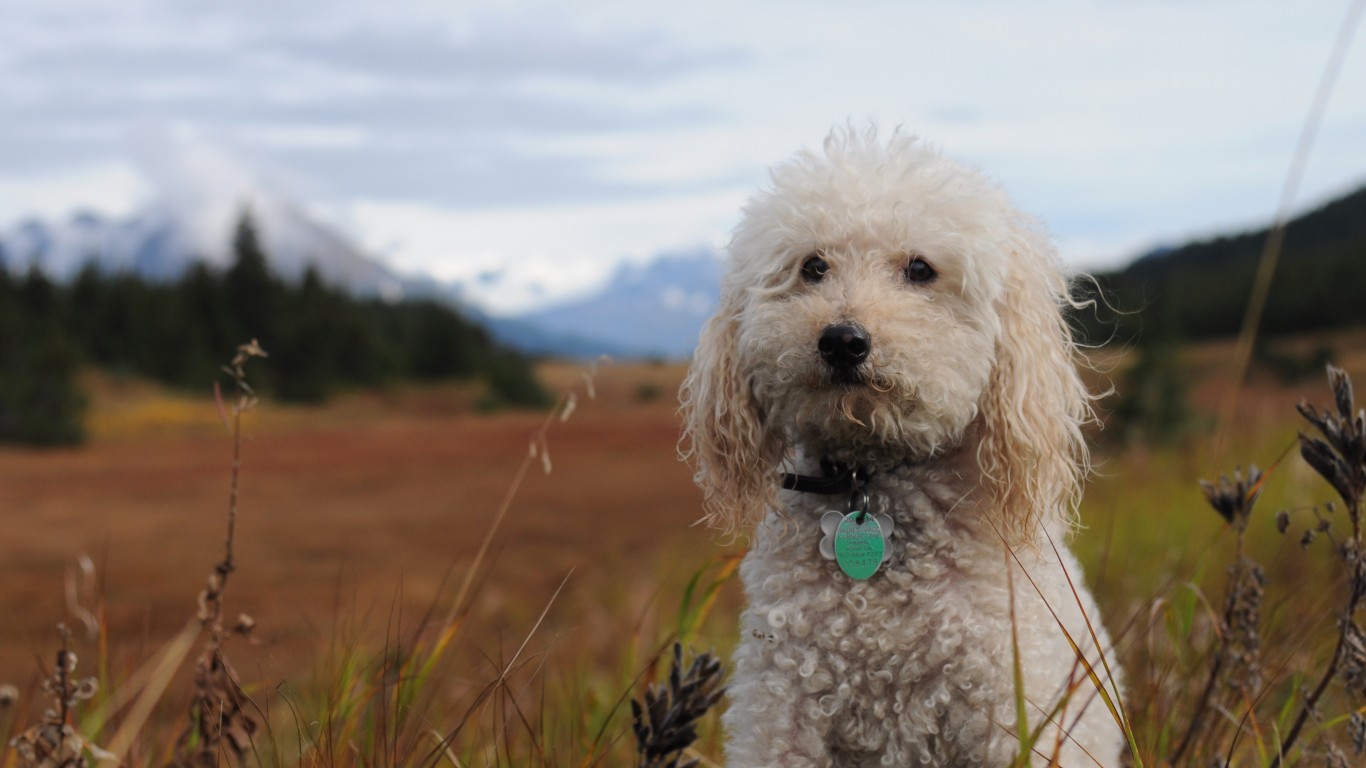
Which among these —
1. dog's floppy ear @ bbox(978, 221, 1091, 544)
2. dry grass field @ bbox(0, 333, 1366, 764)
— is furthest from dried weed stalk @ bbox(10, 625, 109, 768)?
dog's floppy ear @ bbox(978, 221, 1091, 544)

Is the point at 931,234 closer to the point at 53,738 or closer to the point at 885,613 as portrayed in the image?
the point at 885,613

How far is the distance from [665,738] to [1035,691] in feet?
4.51

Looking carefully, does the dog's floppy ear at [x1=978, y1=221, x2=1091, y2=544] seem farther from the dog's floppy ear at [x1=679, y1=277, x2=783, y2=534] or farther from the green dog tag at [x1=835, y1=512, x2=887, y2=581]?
the dog's floppy ear at [x1=679, y1=277, x2=783, y2=534]

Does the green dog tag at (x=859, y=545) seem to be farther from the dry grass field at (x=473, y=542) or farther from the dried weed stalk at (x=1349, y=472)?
the dried weed stalk at (x=1349, y=472)

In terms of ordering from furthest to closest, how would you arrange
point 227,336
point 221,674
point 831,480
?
point 227,336, point 831,480, point 221,674

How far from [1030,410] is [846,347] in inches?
22.3

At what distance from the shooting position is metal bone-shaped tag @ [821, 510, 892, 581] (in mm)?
2662

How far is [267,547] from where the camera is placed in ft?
48.6

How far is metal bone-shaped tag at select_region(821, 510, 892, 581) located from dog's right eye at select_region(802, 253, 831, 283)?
642mm

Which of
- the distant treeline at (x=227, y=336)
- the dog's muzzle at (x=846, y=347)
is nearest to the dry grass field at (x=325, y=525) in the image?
the dog's muzzle at (x=846, y=347)

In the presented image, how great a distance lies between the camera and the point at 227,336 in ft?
136

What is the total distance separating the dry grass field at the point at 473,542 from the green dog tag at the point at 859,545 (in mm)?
574

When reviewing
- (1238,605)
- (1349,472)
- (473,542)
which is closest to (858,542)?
(1238,605)

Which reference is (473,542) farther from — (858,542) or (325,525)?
(858,542)
